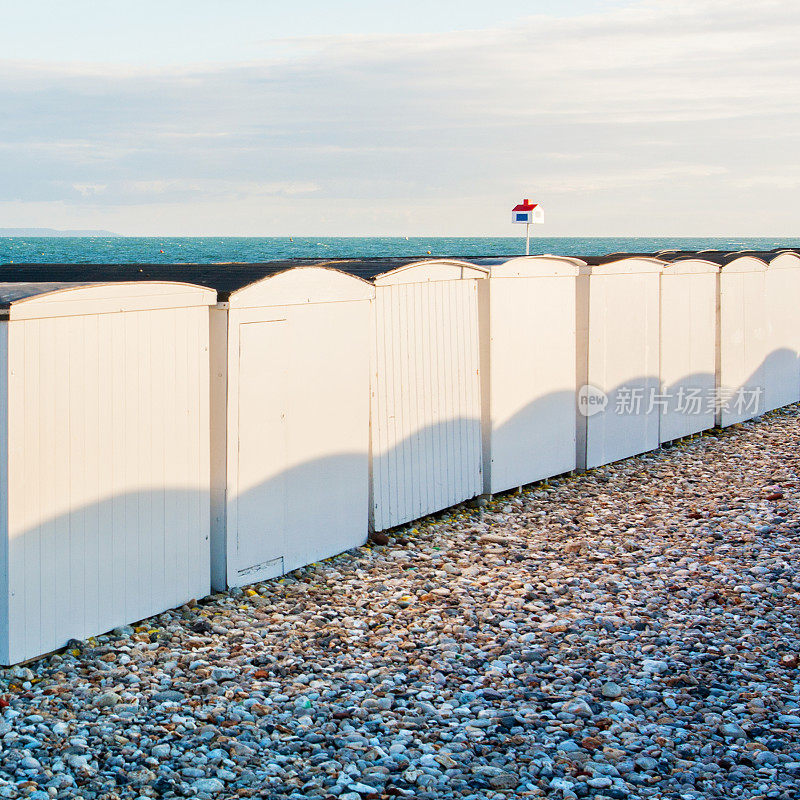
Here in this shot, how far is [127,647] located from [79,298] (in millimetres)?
1968

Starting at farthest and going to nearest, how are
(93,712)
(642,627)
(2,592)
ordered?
(642,627)
(2,592)
(93,712)

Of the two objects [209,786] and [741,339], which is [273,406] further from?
[741,339]

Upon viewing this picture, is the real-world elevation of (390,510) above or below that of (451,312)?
below

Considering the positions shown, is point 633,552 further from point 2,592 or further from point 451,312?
point 2,592

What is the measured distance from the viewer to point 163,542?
6.45 m

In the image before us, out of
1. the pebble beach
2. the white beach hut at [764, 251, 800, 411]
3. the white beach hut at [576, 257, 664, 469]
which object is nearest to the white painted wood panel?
the pebble beach

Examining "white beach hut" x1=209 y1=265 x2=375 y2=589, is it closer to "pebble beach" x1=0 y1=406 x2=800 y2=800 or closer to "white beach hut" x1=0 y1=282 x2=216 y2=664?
"white beach hut" x1=0 y1=282 x2=216 y2=664

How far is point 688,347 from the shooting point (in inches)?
529

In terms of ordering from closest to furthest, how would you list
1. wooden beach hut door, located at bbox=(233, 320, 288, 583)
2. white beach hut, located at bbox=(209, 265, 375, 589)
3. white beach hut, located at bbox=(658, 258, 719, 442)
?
white beach hut, located at bbox=(209, 265, 375, 589) < wooden beach hut door, located at bbox=(233, 320, 288, 583) < white beach hut, located at bbox=(658, 258, 719, 442)

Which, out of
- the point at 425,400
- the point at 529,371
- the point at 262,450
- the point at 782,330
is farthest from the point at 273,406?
the point at 782,330

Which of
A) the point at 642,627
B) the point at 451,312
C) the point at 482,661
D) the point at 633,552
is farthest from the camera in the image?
the point at 451,312

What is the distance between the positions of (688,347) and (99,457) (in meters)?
9.28

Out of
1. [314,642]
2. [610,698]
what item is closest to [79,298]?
[314,642]

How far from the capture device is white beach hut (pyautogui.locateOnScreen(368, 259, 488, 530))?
8.49 m
